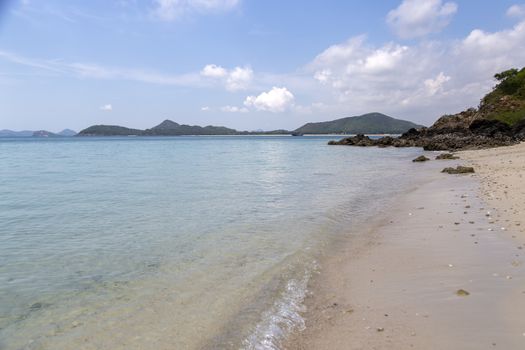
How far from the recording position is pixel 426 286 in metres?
5.99

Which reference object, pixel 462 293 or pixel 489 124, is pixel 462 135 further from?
pixel 462 293

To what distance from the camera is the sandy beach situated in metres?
4.48

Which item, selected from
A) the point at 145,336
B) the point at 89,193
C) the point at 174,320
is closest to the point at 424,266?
the point at 174,320

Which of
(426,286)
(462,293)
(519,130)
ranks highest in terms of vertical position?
(519,130)

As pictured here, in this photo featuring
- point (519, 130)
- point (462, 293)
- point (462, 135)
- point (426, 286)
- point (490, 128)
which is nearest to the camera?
point (462, 293)

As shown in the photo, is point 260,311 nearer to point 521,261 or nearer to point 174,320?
point 174,320

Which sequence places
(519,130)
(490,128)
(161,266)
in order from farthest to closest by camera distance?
(490,128) < (519,130) < (161,266)

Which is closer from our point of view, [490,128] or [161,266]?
[161,266]

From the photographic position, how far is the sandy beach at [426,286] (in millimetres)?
4484

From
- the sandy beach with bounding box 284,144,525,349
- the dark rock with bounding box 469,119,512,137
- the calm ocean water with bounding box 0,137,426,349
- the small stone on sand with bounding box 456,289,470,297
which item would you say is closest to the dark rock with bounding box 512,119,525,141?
the dark rock with bounding box 469,119,512,137

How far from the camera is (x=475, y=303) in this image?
16.8 ft

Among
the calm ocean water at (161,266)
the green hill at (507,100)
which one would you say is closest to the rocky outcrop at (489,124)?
the green hill at (507,100)

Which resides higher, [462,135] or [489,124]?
[489,124]

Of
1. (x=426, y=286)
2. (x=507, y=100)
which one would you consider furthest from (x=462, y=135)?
(x=426, y=286)
